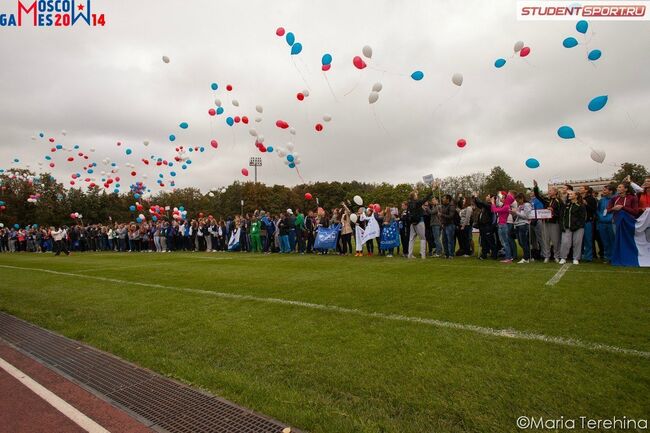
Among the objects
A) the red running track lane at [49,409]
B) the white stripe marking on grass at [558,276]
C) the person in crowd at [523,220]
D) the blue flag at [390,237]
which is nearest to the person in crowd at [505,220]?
the person in crowd at [523,220]

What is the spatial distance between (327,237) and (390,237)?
10.6ft

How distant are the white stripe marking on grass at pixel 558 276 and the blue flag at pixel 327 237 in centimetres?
903

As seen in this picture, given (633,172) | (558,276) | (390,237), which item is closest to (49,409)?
(558,276)

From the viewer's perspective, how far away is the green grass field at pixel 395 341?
128 inches

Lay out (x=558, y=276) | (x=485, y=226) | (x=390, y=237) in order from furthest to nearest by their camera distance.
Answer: (x=390, y=237) < (x=485, y=226) < (x=558, y=276)

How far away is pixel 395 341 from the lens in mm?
4828

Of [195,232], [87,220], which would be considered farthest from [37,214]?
[195,232]

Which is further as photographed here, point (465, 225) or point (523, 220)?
point (465, 225)

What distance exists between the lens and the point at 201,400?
12.3 feet

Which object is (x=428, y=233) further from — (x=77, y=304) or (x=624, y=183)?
(x=77, y=304)

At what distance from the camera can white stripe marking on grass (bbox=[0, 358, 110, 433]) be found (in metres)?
3.42

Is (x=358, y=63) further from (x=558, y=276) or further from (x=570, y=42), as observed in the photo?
(x=558, y=276)

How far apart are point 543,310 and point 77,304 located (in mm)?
9273

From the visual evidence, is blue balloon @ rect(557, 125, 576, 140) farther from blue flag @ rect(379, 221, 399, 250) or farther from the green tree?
the green tree
